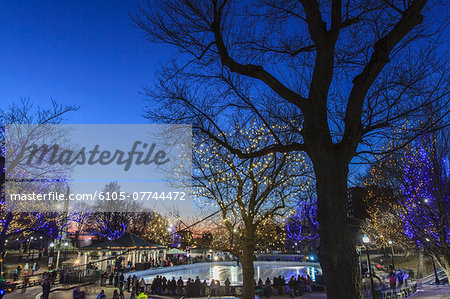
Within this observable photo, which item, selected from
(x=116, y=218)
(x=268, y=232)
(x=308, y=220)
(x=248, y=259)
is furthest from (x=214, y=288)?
(x=116, y=218)

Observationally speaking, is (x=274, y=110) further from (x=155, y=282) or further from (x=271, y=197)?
(x=155, y=282)

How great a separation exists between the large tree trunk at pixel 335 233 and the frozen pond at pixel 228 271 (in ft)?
87.8

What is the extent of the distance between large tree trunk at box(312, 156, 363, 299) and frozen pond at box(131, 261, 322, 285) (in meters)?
26.8

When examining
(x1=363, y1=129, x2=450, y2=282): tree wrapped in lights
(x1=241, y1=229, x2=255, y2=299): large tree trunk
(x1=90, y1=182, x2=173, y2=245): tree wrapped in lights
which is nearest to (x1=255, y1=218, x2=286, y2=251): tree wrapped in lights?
(x1=241, y1=229, x2=255, y2=299): large tree trunk

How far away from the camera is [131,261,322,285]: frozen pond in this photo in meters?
29.1

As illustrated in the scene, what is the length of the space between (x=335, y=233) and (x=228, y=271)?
111ft

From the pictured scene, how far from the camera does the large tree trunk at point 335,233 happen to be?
11.3 feet

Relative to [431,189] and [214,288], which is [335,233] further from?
[214,288]

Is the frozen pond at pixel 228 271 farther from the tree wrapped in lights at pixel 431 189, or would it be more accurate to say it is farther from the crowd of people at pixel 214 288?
the tree wrapped in lights at pixel 431 189

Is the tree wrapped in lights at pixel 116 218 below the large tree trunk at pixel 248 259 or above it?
above

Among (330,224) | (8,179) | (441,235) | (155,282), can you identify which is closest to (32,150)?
(8,179)

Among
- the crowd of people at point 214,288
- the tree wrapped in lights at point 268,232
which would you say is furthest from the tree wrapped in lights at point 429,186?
the crowd of people at point 214,288

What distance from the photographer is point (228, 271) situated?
3422 centimetres

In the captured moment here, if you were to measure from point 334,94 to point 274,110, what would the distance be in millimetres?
1883
